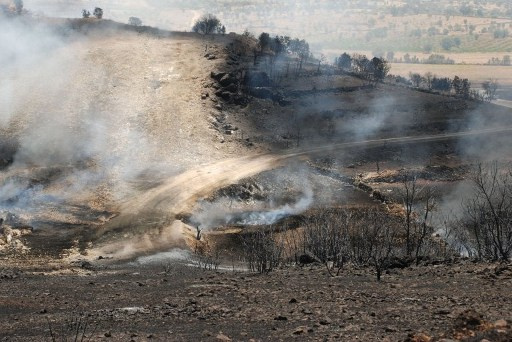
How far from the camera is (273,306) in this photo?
16906 mm

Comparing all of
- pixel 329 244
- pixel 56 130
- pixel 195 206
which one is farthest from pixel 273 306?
pixel 56 130

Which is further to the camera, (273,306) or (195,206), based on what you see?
(195,206)

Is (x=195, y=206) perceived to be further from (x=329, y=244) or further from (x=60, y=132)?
(x=329, y=244)

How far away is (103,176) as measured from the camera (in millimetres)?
48594

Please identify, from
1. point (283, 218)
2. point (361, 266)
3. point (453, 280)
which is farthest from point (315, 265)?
point (283, 218)

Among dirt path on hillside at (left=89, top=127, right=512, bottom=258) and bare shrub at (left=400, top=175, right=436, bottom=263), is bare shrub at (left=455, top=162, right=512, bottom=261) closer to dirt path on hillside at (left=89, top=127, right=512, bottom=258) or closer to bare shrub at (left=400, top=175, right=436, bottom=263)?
bare shrub at (left=400, top=175, right=436, bottom=263)

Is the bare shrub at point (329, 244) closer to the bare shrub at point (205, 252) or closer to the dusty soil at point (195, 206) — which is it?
the dusty soil at point (195, 206)

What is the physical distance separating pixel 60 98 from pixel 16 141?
11066mm

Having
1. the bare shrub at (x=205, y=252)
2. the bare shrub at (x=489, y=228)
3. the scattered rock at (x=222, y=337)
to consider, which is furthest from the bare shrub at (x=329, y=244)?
the scattered rock at (x=222, y=337)

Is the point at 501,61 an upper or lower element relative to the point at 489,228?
upper

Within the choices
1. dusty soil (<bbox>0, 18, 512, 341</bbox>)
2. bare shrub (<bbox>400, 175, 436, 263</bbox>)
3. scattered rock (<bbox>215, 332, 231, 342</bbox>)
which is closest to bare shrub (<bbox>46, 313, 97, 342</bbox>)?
dusty soil (<bbox>0, 18, 512, 341</bbox>)

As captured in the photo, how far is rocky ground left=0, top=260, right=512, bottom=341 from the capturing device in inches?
544

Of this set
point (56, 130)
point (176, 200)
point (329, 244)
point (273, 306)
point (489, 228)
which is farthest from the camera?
point (56, 130)

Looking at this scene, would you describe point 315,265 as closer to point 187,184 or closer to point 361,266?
point 361,266
